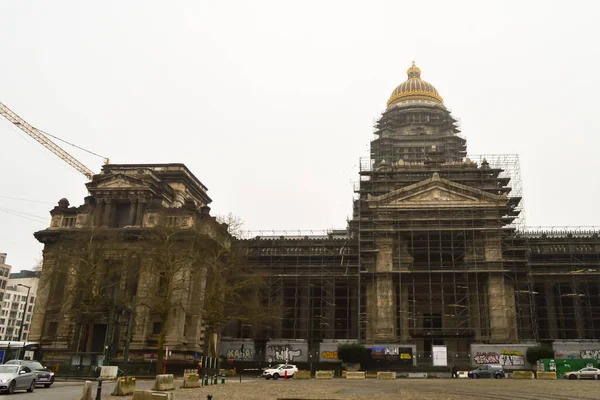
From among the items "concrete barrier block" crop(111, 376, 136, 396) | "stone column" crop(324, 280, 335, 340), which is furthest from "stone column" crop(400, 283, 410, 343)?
"concrete barrier block" crop(111, 376, 136, 396)

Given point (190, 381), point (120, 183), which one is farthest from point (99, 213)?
point (190, 381)

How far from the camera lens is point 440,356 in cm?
5347

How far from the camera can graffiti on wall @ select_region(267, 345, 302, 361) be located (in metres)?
57.8

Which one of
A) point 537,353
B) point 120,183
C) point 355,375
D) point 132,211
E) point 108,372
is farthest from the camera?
point 120,183

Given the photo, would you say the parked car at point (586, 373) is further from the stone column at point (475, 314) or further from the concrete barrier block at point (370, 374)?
the concrete barrier block at point (370, 374)

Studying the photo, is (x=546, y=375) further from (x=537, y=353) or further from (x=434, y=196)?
(x=434, y=196)

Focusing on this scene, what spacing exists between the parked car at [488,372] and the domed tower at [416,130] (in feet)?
122

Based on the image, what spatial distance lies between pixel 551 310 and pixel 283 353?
33.0 meters

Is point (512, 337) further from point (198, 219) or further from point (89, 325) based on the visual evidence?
point (89, 325)

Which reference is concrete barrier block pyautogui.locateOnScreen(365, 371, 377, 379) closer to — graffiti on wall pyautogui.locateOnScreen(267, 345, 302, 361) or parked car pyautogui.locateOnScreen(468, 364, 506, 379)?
graffiti on wall pyautogui.locateOnScreen(267, 345, 302, 361)

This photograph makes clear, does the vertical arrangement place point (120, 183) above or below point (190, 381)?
above

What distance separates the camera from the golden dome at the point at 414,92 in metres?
89.5

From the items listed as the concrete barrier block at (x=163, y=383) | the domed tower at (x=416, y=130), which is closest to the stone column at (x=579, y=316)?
the domed tower at (x=416, y=130)

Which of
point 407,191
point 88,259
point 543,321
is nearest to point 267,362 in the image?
point 88,259
